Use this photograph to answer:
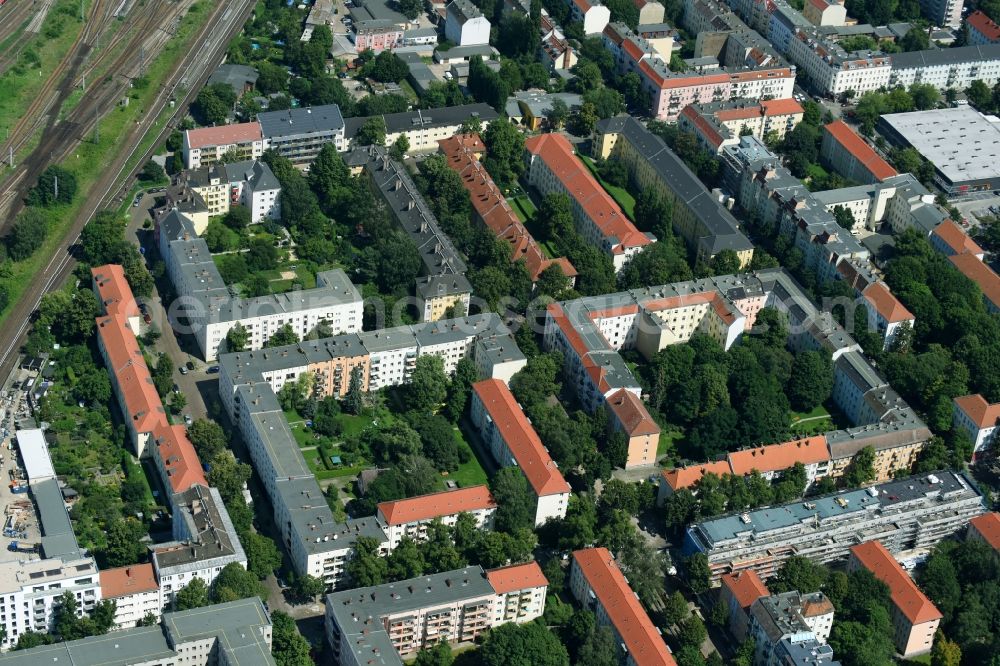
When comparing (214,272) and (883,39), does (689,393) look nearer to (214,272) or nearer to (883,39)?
(214,272)

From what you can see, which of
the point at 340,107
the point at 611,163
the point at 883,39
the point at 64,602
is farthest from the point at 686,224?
the point at 64,602

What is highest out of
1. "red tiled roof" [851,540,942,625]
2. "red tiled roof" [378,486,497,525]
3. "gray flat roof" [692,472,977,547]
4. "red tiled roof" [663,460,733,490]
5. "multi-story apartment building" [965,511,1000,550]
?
"red tiled roof" [378,486,497,525]

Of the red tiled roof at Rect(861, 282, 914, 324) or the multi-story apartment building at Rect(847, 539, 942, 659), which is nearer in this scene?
the multi-story apartment building at Rect(847, 539, 942, 659)

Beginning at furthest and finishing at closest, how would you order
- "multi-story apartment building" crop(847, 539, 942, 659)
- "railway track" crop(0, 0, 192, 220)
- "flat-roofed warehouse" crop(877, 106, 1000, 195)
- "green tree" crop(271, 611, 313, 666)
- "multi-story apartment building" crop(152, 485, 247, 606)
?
"flat-roofed warehouse" crop(877, 106, 1000, 195), "railway track" crop(0, 0, 192, 220), "multi-story apartment building" crop(847, 539, 942, 659), "multi-story apartment building" crop(152, 485, 247, 606), "green tree" crop(271, 611, 313, 666)

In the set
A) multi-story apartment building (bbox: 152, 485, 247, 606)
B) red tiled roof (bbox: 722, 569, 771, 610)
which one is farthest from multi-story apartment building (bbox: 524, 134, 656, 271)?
multi-story apartment building (bbox: 152, 485, 247, 606)

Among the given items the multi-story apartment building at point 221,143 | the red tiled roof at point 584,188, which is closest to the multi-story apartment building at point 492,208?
the red tiled roof at point 584,188

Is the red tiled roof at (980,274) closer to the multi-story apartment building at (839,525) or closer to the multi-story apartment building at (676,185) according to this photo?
the multi-story apartment building at (676,185)

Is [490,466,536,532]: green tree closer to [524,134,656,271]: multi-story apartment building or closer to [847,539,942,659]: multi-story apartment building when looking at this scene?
[847,539,942,659]: multi-story apartment building
